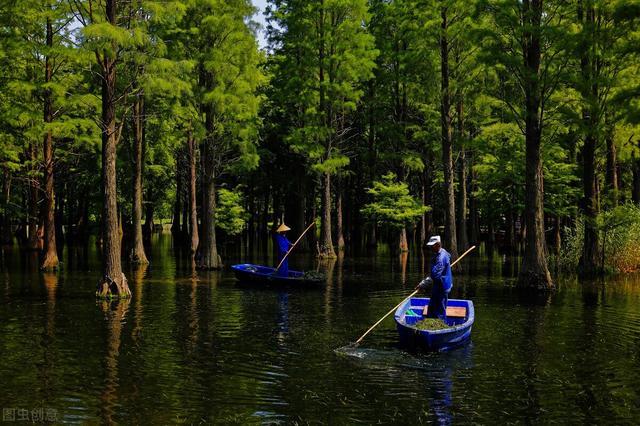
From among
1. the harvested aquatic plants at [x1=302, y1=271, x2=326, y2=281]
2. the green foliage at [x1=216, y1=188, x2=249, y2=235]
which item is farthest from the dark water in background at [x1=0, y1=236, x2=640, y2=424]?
the green foliage at [x1=216, y1=188, x2=249, y2=235]

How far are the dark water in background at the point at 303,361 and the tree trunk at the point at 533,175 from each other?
1.62 m

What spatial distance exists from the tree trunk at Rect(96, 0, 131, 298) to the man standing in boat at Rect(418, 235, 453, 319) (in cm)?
1114

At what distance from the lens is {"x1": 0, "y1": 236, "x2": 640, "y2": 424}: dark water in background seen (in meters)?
10.2

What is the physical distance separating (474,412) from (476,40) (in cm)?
1751

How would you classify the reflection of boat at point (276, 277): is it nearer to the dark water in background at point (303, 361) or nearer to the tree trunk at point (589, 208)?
the dark water in background at point (303, 361)

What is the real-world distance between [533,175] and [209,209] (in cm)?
1570

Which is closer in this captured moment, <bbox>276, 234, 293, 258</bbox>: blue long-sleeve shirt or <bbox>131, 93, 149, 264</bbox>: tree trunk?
<bbox>276, 234, 293, 258</bbox>: blue long-sleeve shirt

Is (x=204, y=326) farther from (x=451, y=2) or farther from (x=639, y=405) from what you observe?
(x=451, y=2)

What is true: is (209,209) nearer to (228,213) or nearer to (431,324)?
(228,213)

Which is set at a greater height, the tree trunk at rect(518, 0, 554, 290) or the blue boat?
the tree trunk at rect(518, 0, 554, 290)

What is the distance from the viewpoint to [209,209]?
33.1 m

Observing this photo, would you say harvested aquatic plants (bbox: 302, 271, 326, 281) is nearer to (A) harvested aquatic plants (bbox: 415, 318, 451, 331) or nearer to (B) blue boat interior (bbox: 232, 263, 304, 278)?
(B) blue boat interior (bbox: 232, 263, 304, 278)

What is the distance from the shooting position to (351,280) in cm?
2862

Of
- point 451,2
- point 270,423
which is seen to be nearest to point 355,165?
point 451,2
